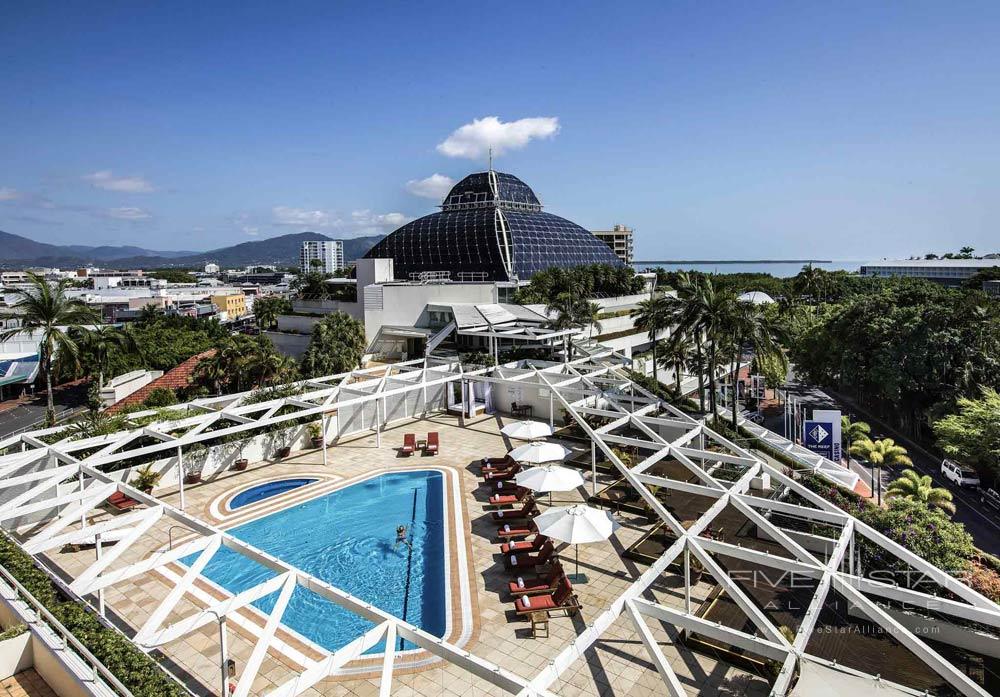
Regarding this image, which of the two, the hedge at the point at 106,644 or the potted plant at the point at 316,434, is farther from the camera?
the potted plant at the point at 316,434

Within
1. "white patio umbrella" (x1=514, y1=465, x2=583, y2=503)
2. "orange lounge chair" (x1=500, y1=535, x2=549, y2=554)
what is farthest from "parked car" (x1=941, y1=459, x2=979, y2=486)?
"orange lounge chair" (x1=500, y1=535, x2=549, y2=554)

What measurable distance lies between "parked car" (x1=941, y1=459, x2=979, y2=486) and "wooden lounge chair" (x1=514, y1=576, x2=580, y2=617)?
25.6 meters

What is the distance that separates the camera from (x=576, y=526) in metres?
13.6

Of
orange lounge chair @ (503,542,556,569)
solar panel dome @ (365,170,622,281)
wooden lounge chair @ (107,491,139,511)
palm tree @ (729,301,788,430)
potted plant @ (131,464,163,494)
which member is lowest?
orange lounge chair @ (503,542,556,569)

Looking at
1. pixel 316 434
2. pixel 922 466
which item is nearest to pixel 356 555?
pixel 316 434

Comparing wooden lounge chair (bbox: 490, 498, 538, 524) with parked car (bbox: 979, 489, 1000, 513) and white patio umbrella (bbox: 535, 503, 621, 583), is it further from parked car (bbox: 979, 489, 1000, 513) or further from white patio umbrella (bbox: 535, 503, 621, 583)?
parked car (bbox: 979, 489, 1000, 513)

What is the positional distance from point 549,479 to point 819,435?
1223 cm

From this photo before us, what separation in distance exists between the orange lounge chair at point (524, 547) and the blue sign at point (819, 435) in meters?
13.2

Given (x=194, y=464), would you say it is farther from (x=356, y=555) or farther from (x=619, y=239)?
(x=619, y=239)

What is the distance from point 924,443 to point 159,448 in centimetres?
4157

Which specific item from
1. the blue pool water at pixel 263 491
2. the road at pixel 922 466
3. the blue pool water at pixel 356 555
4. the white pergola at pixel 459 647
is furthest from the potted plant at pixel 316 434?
the road at pixel 922 466

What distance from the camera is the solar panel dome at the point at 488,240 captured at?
6212 cm

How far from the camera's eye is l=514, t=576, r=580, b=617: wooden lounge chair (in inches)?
491

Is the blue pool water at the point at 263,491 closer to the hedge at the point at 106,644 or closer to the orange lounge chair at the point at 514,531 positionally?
the hedge at the point at 106,644
